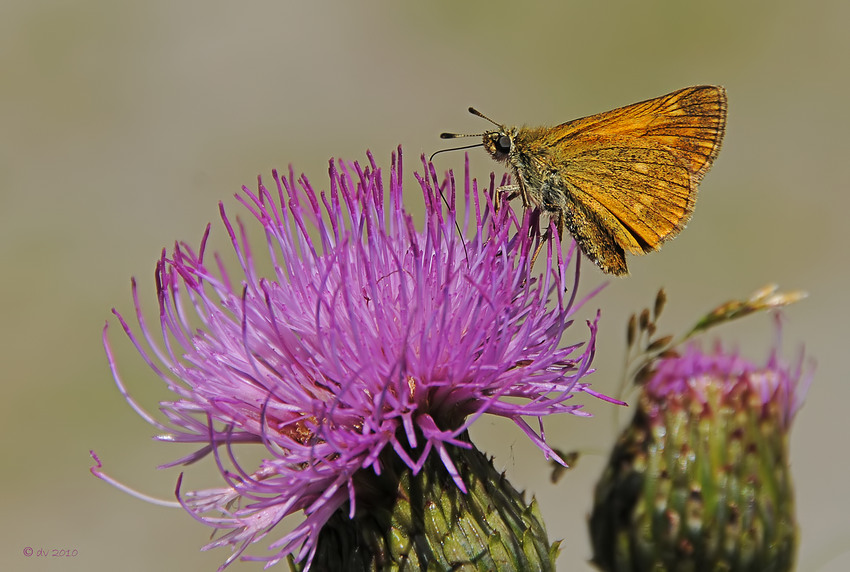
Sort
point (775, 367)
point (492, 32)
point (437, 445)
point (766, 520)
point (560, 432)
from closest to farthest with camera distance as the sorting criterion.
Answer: point (437, 445) < point (766, 520) < point (775, 367) < point (560, 432) < point (492, 32)

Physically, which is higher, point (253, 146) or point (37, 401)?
point (253, 146)

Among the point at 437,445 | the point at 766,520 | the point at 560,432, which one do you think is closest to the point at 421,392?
the point at 437,445

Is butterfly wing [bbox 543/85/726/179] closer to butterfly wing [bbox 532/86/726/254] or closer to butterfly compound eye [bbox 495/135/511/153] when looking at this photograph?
butterfly wing [bbox 532/86/726/254]

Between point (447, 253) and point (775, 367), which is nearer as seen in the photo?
point (447, 253)

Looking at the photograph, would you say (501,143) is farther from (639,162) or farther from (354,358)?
(354,358)

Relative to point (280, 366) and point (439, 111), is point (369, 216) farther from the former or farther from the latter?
point (439, 111)

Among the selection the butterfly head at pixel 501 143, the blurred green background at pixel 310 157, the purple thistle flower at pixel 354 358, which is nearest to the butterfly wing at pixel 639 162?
the butterfly head at pixel 501 143

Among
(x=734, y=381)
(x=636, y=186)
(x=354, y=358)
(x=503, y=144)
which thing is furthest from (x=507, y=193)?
(x=734, y=381)

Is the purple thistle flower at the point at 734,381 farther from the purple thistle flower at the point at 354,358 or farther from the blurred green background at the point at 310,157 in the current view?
the blurred green background at the point at 310,157
